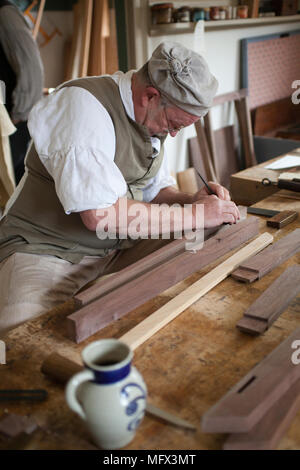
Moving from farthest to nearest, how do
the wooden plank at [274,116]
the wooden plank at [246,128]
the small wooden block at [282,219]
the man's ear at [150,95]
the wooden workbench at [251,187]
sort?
the wooden plank at [274,116]
the wooden plank at [246,128]
the wooden workbench at [251,187]
the small wooden block at [282,219]
the man's ear at [150,95]

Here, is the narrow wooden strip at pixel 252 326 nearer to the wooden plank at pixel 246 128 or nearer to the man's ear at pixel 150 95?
the man's ear at pixel 150 95

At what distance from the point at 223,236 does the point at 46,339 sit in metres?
0.82

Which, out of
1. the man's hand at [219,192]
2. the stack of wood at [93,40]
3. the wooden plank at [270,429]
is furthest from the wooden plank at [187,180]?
the wooden plank at [270,429]

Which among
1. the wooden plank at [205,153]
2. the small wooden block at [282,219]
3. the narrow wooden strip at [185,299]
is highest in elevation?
the narrow wooden strip at [185,299]

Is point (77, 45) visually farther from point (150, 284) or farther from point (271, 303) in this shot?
point (271, 303)

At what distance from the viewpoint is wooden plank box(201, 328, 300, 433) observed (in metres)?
0.88

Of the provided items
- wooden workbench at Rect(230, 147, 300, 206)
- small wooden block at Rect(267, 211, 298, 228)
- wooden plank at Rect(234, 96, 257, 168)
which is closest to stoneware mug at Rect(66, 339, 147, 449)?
small wooden block at Rect(267, 211, 298, 228)

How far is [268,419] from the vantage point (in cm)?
94

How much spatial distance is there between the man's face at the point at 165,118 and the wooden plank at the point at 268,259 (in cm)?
59

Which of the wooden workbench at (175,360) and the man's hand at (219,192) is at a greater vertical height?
the man's hand at (219,192)

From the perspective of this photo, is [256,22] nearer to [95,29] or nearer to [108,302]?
[95,29]

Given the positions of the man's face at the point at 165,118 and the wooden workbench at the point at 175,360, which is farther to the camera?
the man's face at the point at 165,118

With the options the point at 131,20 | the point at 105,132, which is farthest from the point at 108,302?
the point at 131,20

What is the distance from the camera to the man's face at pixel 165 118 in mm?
1713
